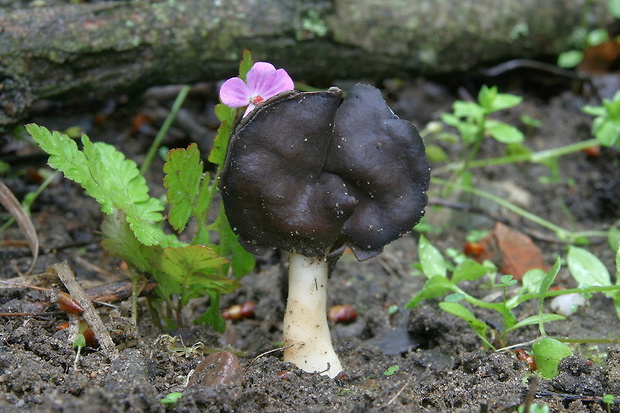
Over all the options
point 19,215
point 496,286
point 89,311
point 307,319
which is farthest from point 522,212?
point 19,215

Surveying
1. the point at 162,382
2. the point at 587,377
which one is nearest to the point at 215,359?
the point at 162,382

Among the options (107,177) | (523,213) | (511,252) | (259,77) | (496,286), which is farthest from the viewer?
(523,213)

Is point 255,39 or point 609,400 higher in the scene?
point 255,39

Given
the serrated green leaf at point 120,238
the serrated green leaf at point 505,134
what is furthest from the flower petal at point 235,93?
the serrated green leaf at point 505,134

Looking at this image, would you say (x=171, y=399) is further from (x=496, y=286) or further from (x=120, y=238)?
(x=496, y=286)

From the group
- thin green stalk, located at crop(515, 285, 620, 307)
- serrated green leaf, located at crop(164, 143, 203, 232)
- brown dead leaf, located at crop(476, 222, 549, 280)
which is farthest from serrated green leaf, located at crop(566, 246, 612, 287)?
serrated green leaf, located at crop(164, 143, 203, 232)

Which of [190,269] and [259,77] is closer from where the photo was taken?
[259,77]

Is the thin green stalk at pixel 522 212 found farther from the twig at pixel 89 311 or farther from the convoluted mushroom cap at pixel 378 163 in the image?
the twig at pixel 89 311

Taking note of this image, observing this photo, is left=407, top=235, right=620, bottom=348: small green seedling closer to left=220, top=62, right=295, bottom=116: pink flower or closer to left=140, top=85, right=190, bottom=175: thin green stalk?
left=220, top=62, right=295, bottom=116: pink flower
